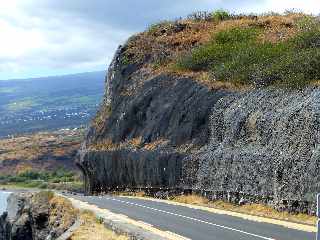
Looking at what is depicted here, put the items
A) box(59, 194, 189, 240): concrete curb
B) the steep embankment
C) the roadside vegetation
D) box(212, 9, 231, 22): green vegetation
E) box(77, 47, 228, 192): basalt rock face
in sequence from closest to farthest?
box(59, 194, 189, 240): concrete curb < the steep embankment < the roadside vegetation < box(77, 47, 228, 192): basalt rock face < box(212, 9, 231, 22): green vegetation

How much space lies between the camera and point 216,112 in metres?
35.3

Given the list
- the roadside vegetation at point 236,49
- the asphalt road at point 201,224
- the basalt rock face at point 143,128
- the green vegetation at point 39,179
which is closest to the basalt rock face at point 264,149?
the roadside vegetation at point 236,49

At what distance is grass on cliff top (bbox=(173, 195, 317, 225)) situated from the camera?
74.4ft

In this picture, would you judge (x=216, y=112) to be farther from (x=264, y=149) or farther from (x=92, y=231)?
(x=92, y=231)

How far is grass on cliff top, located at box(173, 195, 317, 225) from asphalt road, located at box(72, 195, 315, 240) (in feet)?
5.03

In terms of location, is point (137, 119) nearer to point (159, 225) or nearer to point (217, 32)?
point (217, 32)

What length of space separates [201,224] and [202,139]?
13.6m

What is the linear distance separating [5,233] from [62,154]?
154975 millimetres

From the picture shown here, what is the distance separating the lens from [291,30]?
4509 cm

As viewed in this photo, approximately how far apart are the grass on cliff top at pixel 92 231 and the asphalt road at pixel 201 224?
189 centimetres

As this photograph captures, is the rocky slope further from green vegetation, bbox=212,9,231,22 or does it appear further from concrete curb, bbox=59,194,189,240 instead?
green vegetation, bbox=212,9,231,22

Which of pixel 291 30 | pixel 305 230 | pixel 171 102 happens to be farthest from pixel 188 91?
pixel 305 230

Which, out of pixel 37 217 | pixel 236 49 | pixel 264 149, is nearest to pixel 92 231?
pixel 264 149

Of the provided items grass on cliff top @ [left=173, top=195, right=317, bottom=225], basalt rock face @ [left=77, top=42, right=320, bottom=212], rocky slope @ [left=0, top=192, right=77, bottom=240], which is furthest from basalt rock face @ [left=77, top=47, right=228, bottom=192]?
rocky slope @ [left=0, top=192, right=77, bottom=240]
